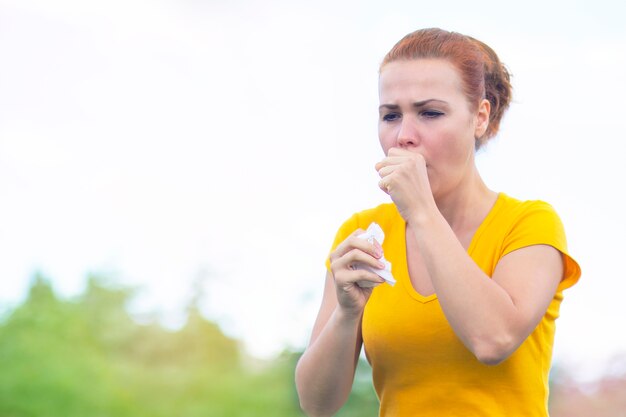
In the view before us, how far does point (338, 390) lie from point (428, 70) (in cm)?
71

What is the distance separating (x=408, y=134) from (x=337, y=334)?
44 centimetres

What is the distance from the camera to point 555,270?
1755mm

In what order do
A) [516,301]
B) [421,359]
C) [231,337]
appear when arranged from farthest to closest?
[231,337] → [421,359] → [516,301]

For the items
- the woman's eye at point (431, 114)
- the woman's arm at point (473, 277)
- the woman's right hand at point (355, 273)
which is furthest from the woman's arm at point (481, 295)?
the woman's eye at point (431, 114)

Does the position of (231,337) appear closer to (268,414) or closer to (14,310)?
(268,414)

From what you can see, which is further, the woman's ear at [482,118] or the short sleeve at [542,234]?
the woman's ear at [482,118]

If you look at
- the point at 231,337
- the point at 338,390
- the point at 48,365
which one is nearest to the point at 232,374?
the point at 231,337

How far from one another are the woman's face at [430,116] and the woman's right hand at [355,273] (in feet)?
0.72

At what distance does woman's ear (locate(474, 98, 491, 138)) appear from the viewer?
1.91 m

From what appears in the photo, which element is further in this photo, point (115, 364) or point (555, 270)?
point (115, 364)

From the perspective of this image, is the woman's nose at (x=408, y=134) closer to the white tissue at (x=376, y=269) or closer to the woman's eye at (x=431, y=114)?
the woman's eye at (x=431, y=114)

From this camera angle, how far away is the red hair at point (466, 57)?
1865 mm

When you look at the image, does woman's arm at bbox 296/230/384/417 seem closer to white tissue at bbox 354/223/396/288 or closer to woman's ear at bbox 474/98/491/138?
white tissue at bbox 354/223/396/288

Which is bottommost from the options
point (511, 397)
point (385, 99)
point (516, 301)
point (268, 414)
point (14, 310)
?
point (511, 397)
